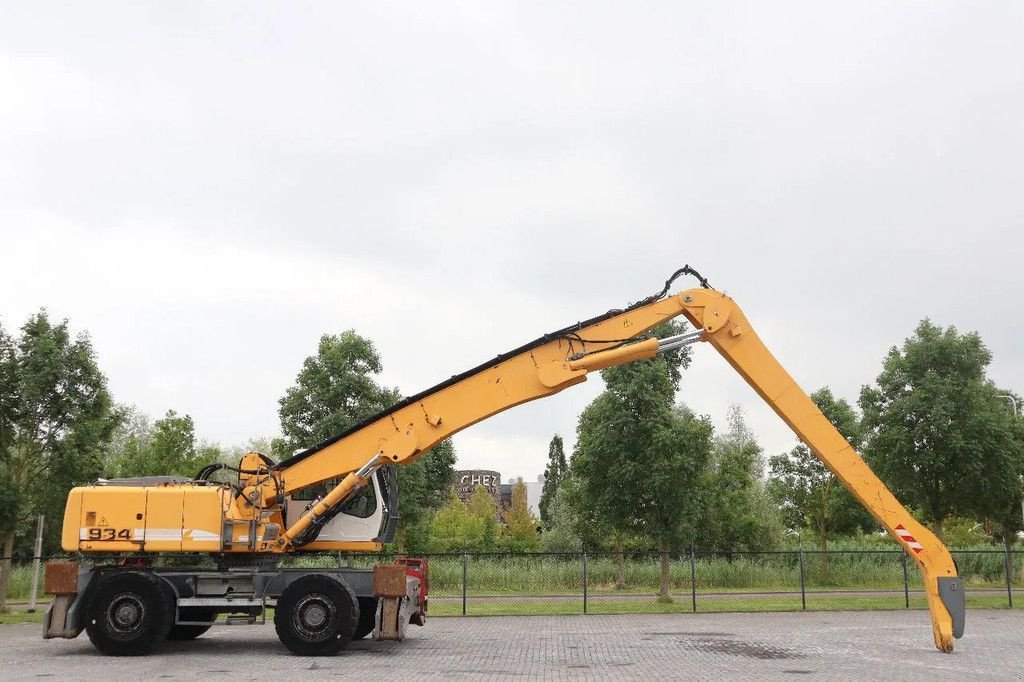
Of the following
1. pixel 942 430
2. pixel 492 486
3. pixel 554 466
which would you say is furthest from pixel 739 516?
pixel 492 486

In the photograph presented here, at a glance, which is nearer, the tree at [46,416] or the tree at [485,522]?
the tree at [46,416]

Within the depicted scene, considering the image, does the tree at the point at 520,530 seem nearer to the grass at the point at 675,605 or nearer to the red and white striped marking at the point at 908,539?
the grass at the point at 675,605

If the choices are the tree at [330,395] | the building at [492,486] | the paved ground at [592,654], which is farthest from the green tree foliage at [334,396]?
the building at [492,486]

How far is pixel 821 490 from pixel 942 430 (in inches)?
526

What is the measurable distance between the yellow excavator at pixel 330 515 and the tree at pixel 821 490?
24253mm

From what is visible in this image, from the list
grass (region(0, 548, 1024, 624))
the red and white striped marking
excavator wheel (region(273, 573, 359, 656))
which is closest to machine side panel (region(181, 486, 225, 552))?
excavator wheel (region(273, 573, 359, 656))

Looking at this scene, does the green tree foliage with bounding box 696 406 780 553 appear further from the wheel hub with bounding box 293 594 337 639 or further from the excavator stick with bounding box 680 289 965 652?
the wheel hub with bounding box 293 594 337 639

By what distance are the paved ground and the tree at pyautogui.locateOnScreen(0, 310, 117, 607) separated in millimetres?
4186

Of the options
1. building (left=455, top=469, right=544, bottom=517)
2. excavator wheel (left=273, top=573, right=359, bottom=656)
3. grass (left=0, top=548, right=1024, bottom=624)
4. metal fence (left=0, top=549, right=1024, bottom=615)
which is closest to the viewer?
excavator wheel (left=273, top=573, right=359, bottom=656)

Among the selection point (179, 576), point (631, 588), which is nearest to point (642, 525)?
point (631, 588)

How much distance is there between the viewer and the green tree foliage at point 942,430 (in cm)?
2708

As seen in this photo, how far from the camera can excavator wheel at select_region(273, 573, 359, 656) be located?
1568 cm

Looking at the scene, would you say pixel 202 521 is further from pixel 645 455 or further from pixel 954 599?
pixel 645 455

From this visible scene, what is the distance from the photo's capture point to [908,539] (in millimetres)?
15422
